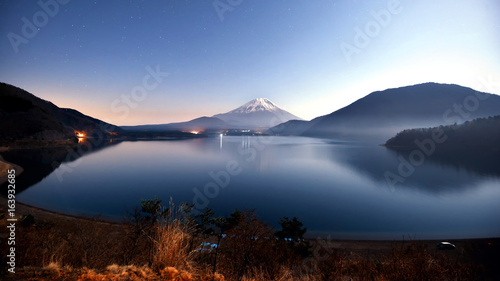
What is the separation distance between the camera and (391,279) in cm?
369

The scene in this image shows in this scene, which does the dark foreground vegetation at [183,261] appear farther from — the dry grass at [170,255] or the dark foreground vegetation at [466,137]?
the dark foreground vegetation at [466,137]

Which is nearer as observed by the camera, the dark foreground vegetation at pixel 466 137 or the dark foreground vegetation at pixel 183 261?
the dark foreground vegetation at pixel 183 261

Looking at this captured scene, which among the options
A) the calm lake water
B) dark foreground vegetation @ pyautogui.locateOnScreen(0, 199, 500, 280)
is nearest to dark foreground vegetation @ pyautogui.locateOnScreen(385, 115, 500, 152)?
the calm lake water

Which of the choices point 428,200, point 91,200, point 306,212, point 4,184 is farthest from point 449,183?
point 4,184

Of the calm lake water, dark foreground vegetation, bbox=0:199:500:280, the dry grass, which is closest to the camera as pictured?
dark foreground vegetation, bbox=0:199:500:280

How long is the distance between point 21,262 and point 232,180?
29.1 meters

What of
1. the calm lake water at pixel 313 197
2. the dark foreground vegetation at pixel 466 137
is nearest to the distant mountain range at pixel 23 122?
the calm lake water at pixel 313 197

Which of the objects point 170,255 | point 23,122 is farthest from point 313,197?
point 23,122

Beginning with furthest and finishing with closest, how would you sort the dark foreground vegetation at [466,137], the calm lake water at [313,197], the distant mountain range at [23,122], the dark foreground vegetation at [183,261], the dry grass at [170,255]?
the dark foreground vegetation at [466,137] → the distant mountain range at [23,122] → the calm lake water at [313,197] → the dry grass at [170,255] → the dark foreground vegetation at [183,261]

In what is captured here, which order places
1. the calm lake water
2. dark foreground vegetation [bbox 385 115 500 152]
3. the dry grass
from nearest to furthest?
the dry grass < the calm lake water < dark foreground vegetation [bbox 385 115 500 152]

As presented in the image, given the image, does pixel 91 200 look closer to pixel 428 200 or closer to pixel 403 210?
pixel 403 210

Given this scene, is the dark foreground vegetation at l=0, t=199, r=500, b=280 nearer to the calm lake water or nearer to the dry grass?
the dry grass

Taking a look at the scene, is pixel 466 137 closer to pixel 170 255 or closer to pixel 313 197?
pixel 313 197

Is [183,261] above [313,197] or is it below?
above
